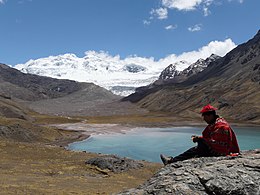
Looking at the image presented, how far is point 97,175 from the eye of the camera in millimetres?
35938

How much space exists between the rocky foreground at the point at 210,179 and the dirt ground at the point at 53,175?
42.7 ft

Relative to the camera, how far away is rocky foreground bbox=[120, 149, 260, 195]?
1112cm

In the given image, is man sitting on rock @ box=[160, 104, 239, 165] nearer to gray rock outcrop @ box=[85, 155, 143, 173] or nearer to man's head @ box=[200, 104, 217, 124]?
man's head @ box=[200, 104, 217, 124]

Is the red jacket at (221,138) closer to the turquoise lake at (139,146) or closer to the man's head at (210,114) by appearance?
the man's head at (210,114)

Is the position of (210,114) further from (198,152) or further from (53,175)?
(53,175)

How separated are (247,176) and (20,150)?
4315 cm

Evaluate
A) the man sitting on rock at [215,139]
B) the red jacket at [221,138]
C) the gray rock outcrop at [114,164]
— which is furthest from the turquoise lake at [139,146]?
the red jacket at [221,138]

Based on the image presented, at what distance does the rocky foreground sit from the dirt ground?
42.7 feet

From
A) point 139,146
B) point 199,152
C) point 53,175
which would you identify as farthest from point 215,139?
point 139,146

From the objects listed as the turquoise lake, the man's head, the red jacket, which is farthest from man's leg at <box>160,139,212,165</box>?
the turquoise lake

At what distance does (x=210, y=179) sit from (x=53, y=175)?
2449 centimetres

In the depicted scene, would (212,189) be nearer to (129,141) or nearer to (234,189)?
(234,189)

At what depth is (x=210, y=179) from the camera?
11.3 metres

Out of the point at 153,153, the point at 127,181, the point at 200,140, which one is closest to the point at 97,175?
the point at 127,181
